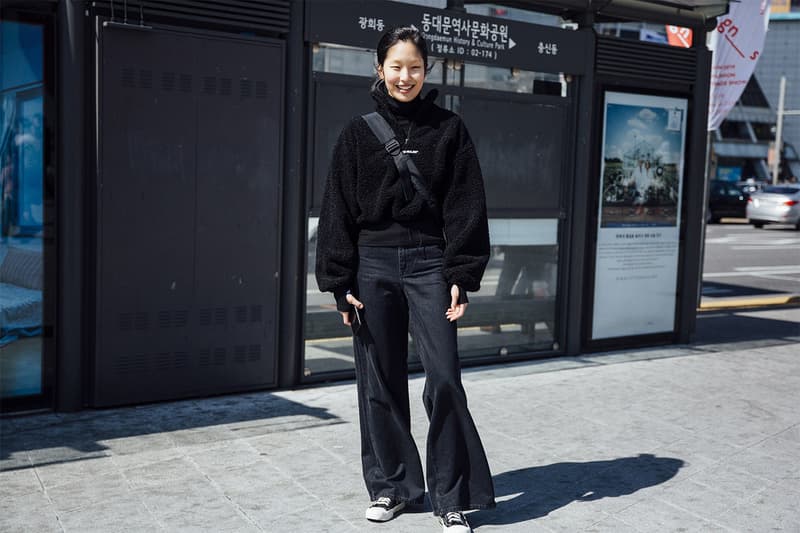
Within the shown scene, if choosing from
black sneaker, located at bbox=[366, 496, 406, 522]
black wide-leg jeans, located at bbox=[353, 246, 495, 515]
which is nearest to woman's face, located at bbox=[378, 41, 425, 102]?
black wide-leg jeans, located at bbox=[353, 246, 495, 515]

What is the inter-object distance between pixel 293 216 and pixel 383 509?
2.85 metres

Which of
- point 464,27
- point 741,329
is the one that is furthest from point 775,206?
point 464,27

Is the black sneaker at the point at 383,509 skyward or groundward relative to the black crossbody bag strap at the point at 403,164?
groundward

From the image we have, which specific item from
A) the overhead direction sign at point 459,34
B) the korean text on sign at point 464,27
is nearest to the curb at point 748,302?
the overhead direction sign at point 459,34

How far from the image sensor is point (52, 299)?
5.80m

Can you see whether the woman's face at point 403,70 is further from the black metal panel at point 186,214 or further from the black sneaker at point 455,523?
the black metal panel at point 186,214

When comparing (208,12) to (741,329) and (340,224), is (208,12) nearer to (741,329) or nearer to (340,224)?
(340,224)

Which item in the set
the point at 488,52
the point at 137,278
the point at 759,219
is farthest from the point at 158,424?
the point at 759,219

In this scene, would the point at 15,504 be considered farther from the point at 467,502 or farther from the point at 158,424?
the point at 467,502

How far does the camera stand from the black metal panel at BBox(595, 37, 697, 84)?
818 cm

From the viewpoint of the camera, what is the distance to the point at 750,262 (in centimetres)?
1923

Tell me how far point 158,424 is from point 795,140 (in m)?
81.2

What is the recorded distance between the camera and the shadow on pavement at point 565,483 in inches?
176

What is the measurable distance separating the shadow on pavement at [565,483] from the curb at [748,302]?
7221 millimetres
